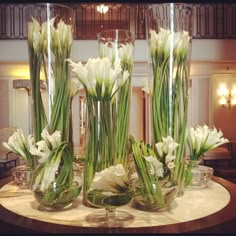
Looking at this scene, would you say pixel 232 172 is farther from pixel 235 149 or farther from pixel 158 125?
pixel 158 125

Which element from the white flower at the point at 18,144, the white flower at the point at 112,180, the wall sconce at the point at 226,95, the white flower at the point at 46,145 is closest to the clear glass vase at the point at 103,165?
the white flower at the point at 112,180

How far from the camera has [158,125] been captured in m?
1.35

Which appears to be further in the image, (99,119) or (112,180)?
(99,119)

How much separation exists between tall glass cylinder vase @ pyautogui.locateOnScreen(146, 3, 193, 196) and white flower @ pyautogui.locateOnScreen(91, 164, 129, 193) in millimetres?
330

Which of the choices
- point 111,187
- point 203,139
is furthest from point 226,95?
point 111,187

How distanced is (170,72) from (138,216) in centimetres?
56

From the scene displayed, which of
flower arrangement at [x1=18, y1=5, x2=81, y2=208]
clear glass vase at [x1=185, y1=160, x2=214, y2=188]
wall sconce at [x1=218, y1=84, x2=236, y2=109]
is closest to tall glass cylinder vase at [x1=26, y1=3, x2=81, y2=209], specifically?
flower arrangement at [x1=18, y1=5, x2=81, y2=208]

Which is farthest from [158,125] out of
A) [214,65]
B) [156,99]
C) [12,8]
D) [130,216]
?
[12,8]

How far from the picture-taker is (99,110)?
1172 millimetres

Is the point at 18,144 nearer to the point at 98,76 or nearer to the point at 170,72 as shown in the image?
the point at 98,76

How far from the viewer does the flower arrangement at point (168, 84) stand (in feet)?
4.43

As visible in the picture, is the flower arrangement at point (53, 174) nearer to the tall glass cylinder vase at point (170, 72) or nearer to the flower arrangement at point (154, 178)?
the flower arrangement at point (154, 178)

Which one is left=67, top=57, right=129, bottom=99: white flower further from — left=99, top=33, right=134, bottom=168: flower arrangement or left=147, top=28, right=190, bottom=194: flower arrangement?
left=147, top=28, right=190, bottom=194: flower arrangement

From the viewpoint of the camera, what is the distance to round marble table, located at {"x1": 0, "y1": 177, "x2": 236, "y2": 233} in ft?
3.30
